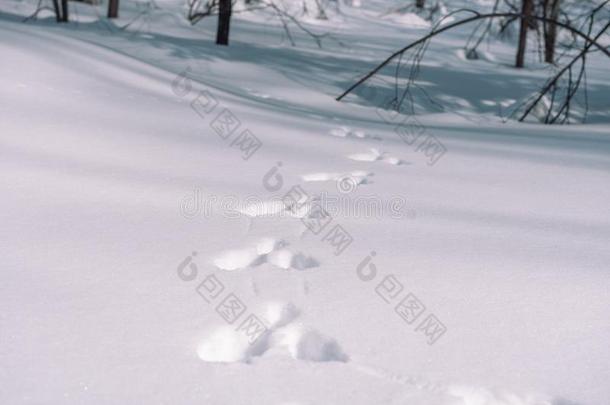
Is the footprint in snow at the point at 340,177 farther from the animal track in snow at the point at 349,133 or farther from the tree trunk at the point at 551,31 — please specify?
the tree trunk at the point at 551,31

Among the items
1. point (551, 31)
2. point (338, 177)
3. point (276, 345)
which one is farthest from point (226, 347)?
point (551, 31)

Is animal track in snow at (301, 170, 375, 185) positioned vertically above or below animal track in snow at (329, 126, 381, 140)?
above

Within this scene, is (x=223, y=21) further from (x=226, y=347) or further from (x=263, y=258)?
(x=226, y=347)

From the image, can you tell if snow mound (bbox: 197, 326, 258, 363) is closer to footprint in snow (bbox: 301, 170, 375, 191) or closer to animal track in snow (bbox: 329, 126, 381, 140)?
footprint in snow (bbox: 301, 170, 375, 191)

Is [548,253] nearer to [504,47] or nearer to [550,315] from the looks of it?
[550,315]

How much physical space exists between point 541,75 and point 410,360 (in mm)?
6579

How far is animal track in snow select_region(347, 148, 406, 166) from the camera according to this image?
7.93 ft

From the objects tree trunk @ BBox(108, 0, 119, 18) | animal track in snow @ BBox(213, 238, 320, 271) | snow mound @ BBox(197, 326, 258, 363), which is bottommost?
tree trunk @ BBox(108, 0, 119, 18)

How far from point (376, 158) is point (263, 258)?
3.93 feet

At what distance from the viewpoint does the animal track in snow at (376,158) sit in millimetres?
2417

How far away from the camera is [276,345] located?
1.04 meters

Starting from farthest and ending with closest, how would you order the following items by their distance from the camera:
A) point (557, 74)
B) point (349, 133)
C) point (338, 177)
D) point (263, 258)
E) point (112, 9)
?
point (112, 9)
point (557, 74)
point (349, 133)
point (338, 177)
point (263, 258)

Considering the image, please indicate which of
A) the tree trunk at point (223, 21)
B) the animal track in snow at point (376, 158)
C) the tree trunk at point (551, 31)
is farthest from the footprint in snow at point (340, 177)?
the tree trunk at point (223, 21)

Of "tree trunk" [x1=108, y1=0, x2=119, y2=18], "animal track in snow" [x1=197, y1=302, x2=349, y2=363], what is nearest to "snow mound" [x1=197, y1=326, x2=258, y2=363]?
"animal track in snow" [x1=197, y1=302, x2=349, y2=363]
